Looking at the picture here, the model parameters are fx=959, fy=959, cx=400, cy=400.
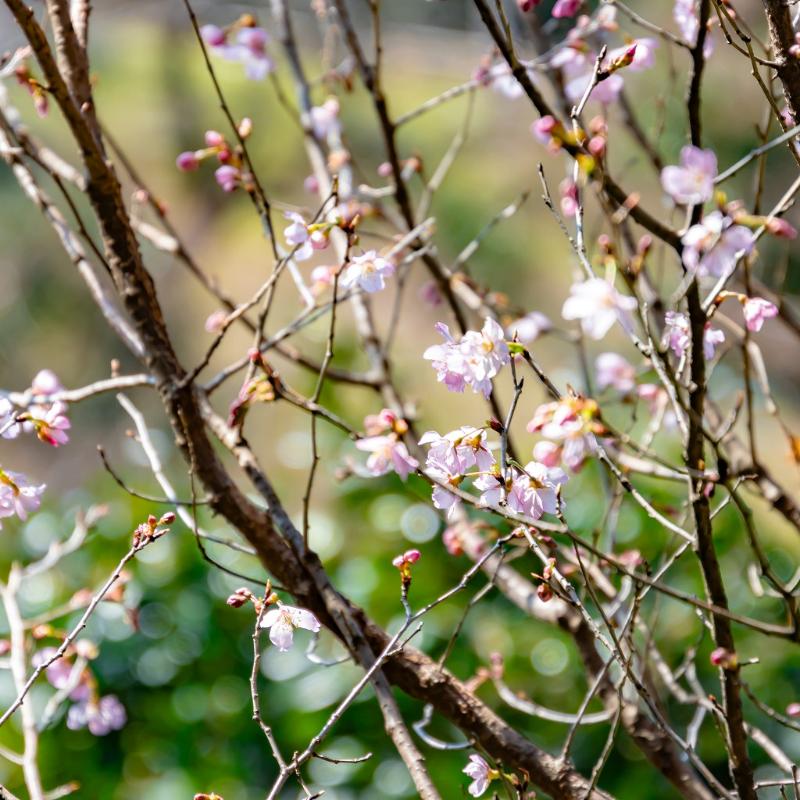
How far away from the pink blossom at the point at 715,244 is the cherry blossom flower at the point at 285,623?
529 mm

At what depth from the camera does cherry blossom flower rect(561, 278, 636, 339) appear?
0.77m

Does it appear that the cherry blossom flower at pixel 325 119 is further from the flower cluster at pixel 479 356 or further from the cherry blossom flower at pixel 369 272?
the flower cluster at pixel 479 356

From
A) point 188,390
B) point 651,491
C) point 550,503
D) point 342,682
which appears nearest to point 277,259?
point 188,390

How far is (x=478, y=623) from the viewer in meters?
2.29

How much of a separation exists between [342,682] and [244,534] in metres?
1.13

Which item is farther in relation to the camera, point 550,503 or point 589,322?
point 550,503

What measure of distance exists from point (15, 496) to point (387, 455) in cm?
41

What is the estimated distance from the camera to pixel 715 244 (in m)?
0.80

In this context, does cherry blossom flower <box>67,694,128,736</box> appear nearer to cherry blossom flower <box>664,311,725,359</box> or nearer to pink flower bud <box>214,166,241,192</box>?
pink flower bud <box>214,166,241,192</box>

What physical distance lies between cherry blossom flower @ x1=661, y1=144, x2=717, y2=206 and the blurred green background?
66cm

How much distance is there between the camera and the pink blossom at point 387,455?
1.07 meters

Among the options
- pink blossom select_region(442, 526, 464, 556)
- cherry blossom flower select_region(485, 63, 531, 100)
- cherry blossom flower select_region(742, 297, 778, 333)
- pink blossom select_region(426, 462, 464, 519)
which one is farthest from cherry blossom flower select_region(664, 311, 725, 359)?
cherry blossom flower select_region(485, 63, 531, 100)

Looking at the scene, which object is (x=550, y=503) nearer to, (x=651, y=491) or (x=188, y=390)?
(x=188, y=390)

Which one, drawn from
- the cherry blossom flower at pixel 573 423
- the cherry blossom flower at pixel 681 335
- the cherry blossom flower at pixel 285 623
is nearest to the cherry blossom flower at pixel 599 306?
the cherry blossom flower at pixel 573 423
